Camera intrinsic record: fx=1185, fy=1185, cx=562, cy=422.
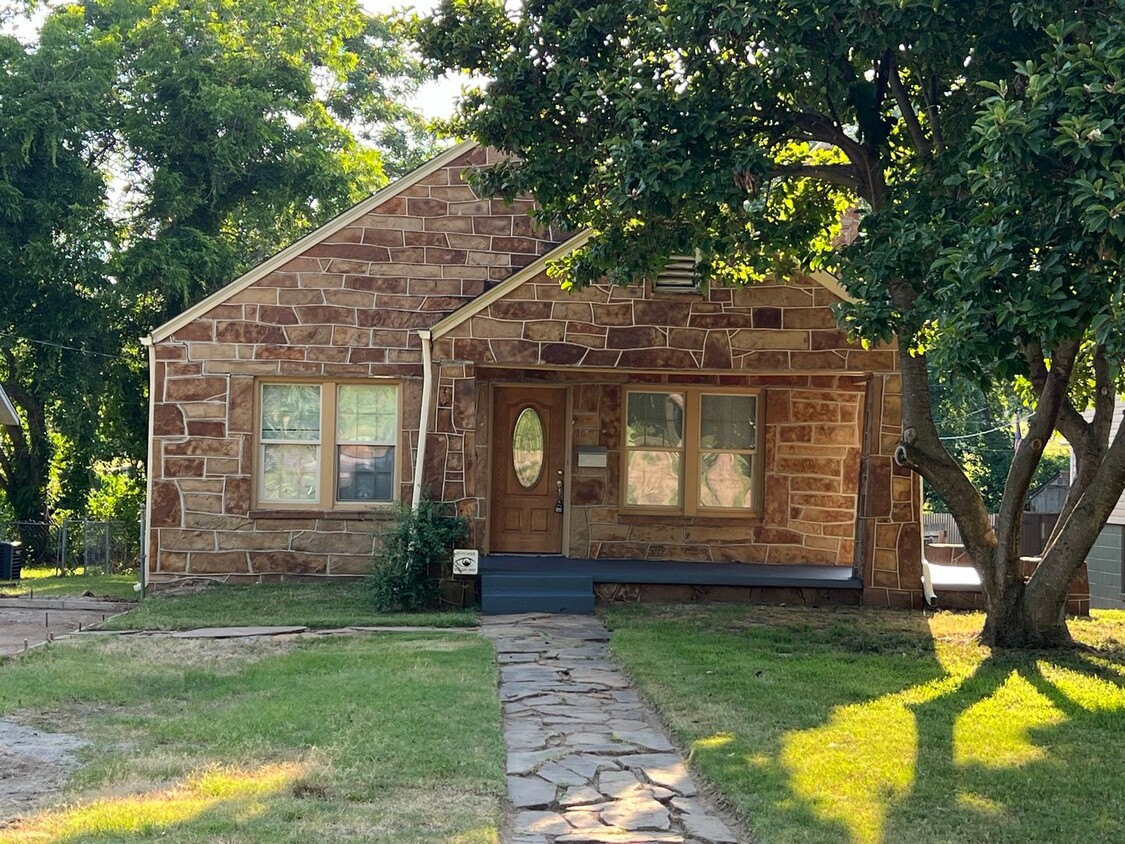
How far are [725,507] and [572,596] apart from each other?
3280 mm

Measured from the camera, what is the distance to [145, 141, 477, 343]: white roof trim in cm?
1457

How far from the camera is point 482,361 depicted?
42.5 ft

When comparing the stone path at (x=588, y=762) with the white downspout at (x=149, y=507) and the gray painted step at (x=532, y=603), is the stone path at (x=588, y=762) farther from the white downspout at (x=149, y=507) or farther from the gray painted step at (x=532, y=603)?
the white downspout at (x=149, y=507)

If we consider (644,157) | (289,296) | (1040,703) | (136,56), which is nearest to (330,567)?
(289,296)

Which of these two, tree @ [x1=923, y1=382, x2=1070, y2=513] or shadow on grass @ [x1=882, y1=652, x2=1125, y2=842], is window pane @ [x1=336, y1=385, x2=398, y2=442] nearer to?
shadow on grass @ [x1=882, y1=652, x2=1125, y2=842]

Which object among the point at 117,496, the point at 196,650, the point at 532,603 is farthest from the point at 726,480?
the point at 117,496

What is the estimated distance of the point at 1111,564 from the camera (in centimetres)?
1964

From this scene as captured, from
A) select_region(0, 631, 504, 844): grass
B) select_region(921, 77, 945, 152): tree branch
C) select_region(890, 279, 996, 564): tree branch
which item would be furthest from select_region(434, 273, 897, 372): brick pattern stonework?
select_region(0, 631, 504, 844): grass

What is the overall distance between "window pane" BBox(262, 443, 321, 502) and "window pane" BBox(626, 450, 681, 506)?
13.1 ft

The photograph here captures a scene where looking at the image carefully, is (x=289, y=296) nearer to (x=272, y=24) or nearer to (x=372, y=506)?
(x=372, y=506)

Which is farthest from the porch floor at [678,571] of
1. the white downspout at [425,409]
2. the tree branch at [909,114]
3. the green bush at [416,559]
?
the tree branch at [909,114]

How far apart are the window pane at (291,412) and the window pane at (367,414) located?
32 cm

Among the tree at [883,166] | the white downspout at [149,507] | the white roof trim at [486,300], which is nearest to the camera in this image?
the tree at [883,166]

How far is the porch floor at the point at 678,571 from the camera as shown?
43.1ft
